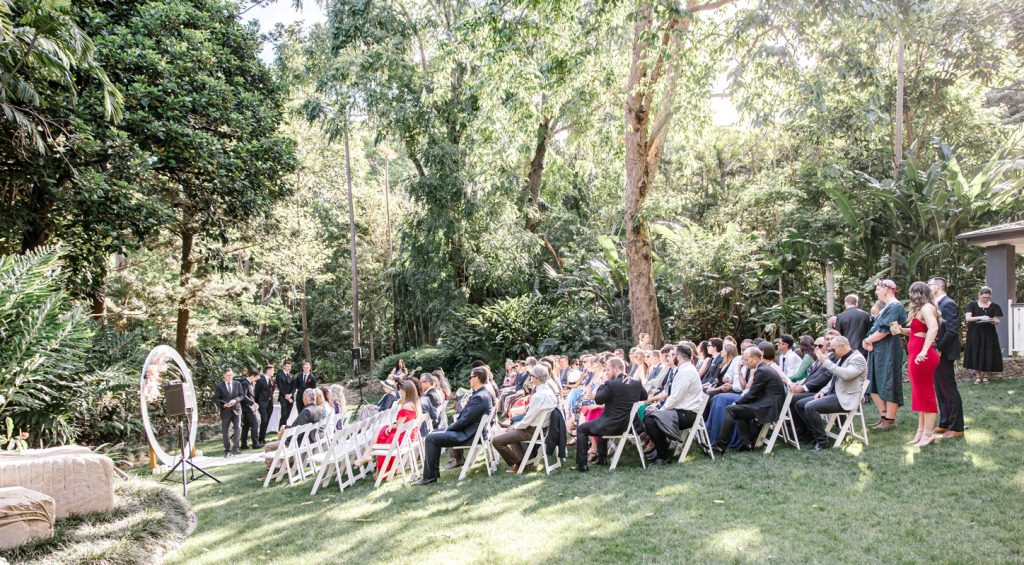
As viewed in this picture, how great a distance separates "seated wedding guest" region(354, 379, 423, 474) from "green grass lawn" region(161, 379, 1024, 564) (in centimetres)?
42

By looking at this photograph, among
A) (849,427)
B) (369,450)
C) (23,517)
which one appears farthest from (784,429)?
(23,517)

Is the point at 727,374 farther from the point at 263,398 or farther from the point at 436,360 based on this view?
the point at 436,360

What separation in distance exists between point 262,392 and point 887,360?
435 inches

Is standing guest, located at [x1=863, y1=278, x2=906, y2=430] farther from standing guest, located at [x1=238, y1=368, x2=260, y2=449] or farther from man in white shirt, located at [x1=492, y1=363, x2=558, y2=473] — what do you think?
standing guest, located at [x1=238, y1=368, x2=260, y2=449]

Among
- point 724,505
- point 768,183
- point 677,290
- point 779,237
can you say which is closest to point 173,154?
point 724,505

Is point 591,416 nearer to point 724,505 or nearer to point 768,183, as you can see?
point 724,505

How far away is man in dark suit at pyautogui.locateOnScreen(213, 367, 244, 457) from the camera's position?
12656 mm

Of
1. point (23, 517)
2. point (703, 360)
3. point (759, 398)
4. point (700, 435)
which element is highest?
point (703, 360)

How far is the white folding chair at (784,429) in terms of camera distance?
7844mm

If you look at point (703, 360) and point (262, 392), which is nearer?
point (703, 360)

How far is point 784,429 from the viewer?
823 centimetres

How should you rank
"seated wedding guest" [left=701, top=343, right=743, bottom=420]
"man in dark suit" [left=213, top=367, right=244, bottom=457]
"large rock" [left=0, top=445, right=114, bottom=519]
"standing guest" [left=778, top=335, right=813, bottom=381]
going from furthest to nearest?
"man in dark suit" [left=213, top=367, right=244, bottom=457] → "standing guest" [left=778, top=335, right=813, bottom=381] → "seated wedding guest" [left=701, top=343, right=743, bottom=420] → "large rock" [left=0, top=445, right=114, bottom=519]

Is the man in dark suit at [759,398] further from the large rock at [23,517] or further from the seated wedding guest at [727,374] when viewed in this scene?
the large rock at [23,517]

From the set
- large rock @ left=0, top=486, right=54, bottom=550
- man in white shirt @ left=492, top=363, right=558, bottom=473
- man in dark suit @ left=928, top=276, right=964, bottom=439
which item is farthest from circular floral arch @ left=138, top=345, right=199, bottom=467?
man in dark suit @ left=928, top=276, right=964, bottom=439
